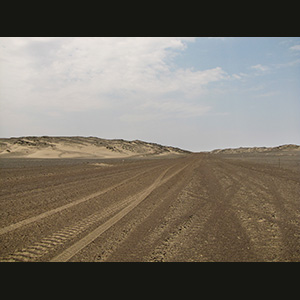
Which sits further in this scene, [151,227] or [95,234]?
[151,227]

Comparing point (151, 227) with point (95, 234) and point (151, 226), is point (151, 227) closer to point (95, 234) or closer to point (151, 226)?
point (151, 226)

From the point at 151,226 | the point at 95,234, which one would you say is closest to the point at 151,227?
the point at 151,226

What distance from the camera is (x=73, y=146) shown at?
260 feet

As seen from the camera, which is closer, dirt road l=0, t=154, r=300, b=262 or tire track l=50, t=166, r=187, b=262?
tire track l=50, t=166, r=187, b=262

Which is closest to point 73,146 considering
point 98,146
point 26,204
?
point 98,146

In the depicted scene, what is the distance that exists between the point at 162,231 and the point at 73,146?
254 ft

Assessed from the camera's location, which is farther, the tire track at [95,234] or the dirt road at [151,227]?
the dirt road at [151,227]

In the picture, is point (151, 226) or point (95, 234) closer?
point (95, 234)
